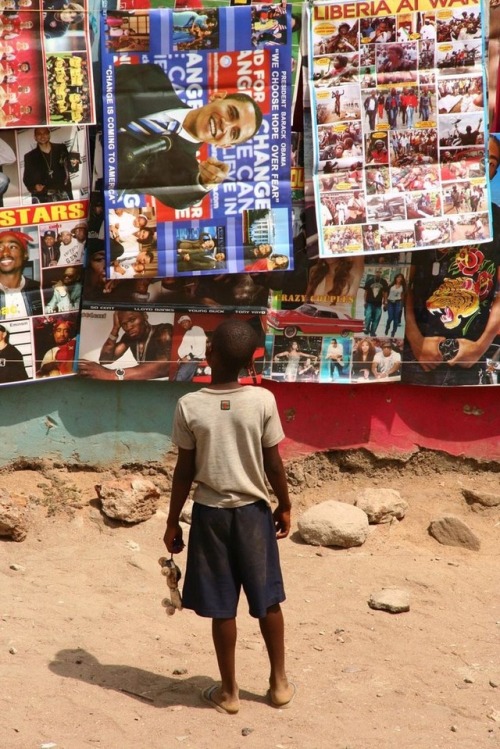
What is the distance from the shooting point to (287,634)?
4.25m

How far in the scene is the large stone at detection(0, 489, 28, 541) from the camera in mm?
4906

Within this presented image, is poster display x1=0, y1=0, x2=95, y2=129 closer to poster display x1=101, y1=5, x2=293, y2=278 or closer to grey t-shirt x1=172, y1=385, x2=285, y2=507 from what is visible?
poster display x1=101, y1=5, x2=293, y2=278

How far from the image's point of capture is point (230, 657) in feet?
11.3

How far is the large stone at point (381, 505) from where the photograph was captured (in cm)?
526

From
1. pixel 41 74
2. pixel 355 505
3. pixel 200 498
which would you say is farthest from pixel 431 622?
pixel 41 74

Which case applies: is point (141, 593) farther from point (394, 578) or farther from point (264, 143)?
point (264, 143)

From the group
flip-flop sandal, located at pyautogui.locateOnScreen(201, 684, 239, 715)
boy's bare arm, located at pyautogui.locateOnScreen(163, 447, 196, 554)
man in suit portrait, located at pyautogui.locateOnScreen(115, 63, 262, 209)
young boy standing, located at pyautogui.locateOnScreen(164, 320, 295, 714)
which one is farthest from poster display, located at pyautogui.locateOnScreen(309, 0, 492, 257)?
flip-flop sandal, located at pyautogui.locateOnScreen(201, 684, 239, 715)

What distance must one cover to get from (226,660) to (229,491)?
62 centimetres

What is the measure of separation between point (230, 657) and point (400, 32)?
Result: 10.6ft

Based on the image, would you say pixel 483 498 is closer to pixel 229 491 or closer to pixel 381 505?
pixel 381 505

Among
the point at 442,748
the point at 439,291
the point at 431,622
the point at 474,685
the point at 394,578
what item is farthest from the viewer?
the point at 439,291

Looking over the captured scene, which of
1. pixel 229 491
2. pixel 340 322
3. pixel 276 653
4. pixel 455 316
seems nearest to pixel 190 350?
pixel 340 322

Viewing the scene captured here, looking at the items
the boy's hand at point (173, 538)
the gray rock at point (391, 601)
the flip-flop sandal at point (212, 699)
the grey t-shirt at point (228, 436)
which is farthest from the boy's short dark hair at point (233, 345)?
the gray rock at point (391, 601)

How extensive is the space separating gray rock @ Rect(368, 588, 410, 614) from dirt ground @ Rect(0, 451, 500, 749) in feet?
0.11
